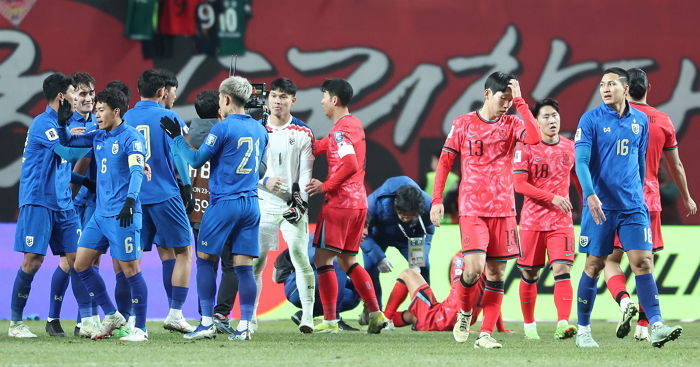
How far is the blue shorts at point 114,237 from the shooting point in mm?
8297

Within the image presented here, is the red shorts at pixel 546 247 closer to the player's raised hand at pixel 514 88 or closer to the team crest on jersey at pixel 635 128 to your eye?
the team crest on jersey at pixel 635 128

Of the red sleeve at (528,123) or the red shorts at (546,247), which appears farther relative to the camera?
the red shorts at (546,247)

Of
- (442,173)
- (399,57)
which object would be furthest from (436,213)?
(399,57)

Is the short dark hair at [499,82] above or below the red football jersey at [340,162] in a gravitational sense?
above

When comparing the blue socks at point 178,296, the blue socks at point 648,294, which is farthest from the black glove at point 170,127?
the blue socks at point 648,294

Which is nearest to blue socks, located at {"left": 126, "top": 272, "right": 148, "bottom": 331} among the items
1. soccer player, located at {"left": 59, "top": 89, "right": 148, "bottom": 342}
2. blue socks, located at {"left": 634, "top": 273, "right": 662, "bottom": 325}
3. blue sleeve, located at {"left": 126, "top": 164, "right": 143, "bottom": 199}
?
soccer player, located at {"left": 59, "top": 89, "right": 148, "bottom": 342}

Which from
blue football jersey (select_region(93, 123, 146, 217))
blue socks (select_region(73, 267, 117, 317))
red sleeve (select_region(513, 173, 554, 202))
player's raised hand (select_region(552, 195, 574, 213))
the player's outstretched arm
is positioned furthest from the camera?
the player's outstretched arm

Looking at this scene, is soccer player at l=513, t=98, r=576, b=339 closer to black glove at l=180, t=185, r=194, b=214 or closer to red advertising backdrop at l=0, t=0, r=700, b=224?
black glove at l=180, t=185, r=194, b=214

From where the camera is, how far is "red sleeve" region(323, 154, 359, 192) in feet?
31.0

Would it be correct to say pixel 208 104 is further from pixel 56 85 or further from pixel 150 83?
pixel 56 85

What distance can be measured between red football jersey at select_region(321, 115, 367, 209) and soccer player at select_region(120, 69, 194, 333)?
45.3 inches

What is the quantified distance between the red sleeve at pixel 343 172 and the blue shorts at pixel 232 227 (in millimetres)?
1005

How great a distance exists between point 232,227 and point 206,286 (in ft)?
1.55

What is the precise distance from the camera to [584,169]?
327 inches
